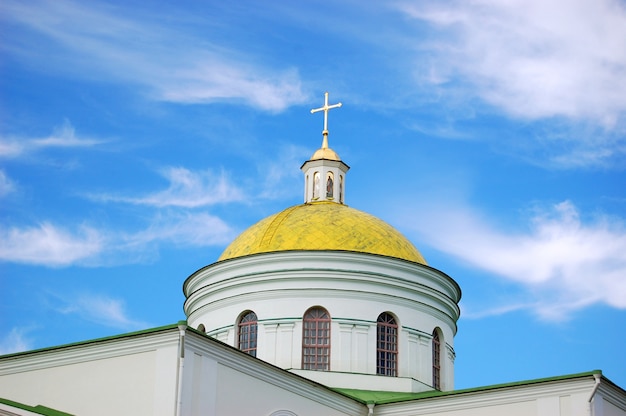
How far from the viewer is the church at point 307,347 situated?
23.9 metres

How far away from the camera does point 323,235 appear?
3341cm

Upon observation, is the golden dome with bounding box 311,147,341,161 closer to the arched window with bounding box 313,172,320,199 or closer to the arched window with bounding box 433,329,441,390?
the arched window with bounding box 313,172,320,199

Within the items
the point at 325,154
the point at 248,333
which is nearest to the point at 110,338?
the point at 248,333

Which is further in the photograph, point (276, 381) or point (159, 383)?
point (276, 381)

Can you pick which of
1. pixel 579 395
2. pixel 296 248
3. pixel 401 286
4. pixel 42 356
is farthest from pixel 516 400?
pixel 42 356

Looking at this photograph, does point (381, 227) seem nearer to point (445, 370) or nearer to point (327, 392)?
point (445, 370)

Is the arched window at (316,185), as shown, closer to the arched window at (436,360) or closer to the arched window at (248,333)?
the arched window at (248,333)

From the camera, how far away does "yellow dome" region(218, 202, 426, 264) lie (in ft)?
109

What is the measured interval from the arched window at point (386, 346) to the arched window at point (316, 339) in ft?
5.06

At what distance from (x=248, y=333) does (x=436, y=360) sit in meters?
5.97

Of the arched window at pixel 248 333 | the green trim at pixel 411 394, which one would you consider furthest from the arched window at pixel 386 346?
the arched window at pixel 248 333

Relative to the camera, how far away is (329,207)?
1389 inches

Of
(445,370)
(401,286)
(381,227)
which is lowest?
(445,370)

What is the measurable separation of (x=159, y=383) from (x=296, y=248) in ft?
34.3
